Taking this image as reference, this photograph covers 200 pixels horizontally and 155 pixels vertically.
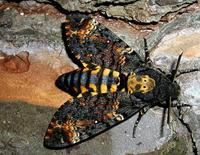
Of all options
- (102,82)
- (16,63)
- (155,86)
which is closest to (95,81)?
(102,82)

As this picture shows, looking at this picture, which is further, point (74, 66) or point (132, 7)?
point (74, 66)

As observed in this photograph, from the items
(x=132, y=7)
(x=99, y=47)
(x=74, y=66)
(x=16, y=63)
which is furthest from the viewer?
(x=99, y=47)

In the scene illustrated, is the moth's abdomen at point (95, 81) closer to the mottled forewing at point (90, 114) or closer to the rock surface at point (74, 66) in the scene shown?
the mottled forewing at point (90, 114)

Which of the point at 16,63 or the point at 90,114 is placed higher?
the point at 16,63

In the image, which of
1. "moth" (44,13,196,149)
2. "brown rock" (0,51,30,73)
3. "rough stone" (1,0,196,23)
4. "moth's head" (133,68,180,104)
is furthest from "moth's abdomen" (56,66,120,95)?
"rough stone" (1,0,196,23)

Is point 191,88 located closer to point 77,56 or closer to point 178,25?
point 178,25

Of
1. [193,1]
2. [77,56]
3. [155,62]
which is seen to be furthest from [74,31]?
[193,1]

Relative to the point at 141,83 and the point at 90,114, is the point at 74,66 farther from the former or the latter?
the point at 141,83
